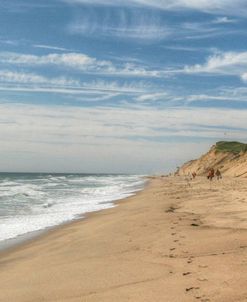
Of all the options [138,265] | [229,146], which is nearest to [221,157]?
[229,146]

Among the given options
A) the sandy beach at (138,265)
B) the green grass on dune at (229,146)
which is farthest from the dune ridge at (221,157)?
the sandy beach at (138,265)

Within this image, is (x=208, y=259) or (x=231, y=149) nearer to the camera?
(x=208, y=259)

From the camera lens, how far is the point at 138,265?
8.50m

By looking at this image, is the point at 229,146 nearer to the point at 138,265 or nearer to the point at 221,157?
the point at 221,157

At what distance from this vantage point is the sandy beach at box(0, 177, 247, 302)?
6.71m

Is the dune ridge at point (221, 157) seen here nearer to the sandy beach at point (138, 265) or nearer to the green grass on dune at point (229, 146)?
the green grass on dune at point (229, 146)

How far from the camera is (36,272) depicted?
29.6 feet

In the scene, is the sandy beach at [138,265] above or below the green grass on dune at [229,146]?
below

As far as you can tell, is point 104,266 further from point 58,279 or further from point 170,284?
point 170,284

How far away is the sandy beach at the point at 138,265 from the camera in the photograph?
671 cm

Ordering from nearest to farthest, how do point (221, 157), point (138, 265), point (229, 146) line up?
point (138, 265) < point (221, 157) < point (229, 146)

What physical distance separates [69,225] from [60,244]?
16.6 ft

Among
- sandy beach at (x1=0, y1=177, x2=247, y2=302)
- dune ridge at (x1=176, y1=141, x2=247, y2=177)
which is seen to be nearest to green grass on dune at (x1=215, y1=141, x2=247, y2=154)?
dune ridge at (x1=176, y1=141, x2=247, y2=177)

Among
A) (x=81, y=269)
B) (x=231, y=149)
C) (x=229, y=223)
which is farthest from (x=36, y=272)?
(x=231, y=149)
